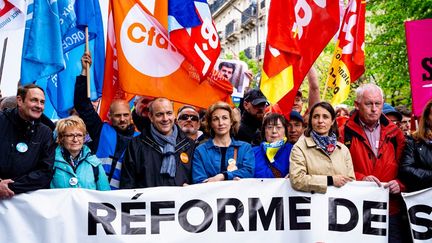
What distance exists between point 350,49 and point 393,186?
10.7ft

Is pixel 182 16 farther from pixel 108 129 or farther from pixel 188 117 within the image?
pixel 108 129

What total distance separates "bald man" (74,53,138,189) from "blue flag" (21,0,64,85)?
0.42 metres

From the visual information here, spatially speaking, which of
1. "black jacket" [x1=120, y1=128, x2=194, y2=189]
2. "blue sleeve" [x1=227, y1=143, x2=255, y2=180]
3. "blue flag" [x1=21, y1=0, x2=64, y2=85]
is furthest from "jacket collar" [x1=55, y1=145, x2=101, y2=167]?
"blue flag" [x1=21, y1=0, x2=64, y2=85]

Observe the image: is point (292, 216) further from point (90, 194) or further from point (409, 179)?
point (90, 194)

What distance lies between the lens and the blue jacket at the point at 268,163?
23.9ft

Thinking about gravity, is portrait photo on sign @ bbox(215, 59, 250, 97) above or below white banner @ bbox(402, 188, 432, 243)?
above

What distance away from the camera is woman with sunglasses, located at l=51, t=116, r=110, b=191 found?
692cm

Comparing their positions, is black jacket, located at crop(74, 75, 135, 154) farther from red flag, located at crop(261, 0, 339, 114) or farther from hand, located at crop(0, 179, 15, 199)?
red flag, located at crop(261, 0, 339, 114)

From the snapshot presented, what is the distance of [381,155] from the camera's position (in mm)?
7020

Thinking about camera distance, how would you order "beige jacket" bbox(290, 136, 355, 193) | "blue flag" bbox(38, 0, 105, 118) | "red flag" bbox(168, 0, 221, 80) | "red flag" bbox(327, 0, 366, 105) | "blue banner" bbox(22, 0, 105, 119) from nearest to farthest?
1. "beige jacket" bbox(290, 136, 355, 193)
2. "red flag" bbox(168, 0, 221, 80)
3. "blue banner" bbox(22, 0, 105, 119)
4. "blue flag" bbox(38, 0, 105, 118)
5. "red flag" bbox(327, 0, 366, 105)

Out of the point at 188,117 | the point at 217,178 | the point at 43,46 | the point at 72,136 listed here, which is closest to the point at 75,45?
the point at 43,46

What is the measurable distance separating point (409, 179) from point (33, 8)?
444 cm

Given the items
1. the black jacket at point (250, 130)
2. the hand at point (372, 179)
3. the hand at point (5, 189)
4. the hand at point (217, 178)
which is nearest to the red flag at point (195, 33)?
the black jacket at point (250, 130)

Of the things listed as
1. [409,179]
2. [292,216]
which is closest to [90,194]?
[292,216]
